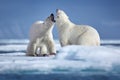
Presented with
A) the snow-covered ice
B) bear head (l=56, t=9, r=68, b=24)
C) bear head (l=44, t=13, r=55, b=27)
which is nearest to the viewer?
the snow-covered ice

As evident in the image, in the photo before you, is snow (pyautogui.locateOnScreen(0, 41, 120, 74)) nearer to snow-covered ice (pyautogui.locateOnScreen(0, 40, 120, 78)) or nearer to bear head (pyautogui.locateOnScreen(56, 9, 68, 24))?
→ snow-covered ice (pyautogui.locateOnScreen(0, 40, 120, 78))

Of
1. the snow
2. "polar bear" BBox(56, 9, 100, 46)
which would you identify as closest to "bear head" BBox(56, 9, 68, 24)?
"polar bear" BBox(56, 9, 100, 46)

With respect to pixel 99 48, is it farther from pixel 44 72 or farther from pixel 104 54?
pixel 44 72

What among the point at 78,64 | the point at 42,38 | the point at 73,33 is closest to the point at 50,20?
the point at 42,38

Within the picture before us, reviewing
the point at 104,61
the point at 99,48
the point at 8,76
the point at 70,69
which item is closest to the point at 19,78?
the point at 8,76

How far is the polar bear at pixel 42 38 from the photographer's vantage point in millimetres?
10523

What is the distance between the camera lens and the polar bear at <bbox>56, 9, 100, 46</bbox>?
1024 centimetres

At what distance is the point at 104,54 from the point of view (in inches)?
278

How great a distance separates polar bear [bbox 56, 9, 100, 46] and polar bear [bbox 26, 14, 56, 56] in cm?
34

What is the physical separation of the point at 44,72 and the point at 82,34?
4.12 meters

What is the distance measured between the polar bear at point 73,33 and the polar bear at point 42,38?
0.34m

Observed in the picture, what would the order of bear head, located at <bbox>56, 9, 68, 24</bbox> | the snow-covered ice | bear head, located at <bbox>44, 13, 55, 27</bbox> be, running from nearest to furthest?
1. the snow-covered ice
2. bear head, located at <bbox>44, 13, 55, 27</bbox>
3. bear head, located at <bbox>56, 9, 68, 24</bbox>

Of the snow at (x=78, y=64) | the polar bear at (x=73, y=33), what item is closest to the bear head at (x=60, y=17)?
the polar bear at (x=73, y=33)

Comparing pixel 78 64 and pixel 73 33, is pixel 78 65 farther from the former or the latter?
pixel 73 33
